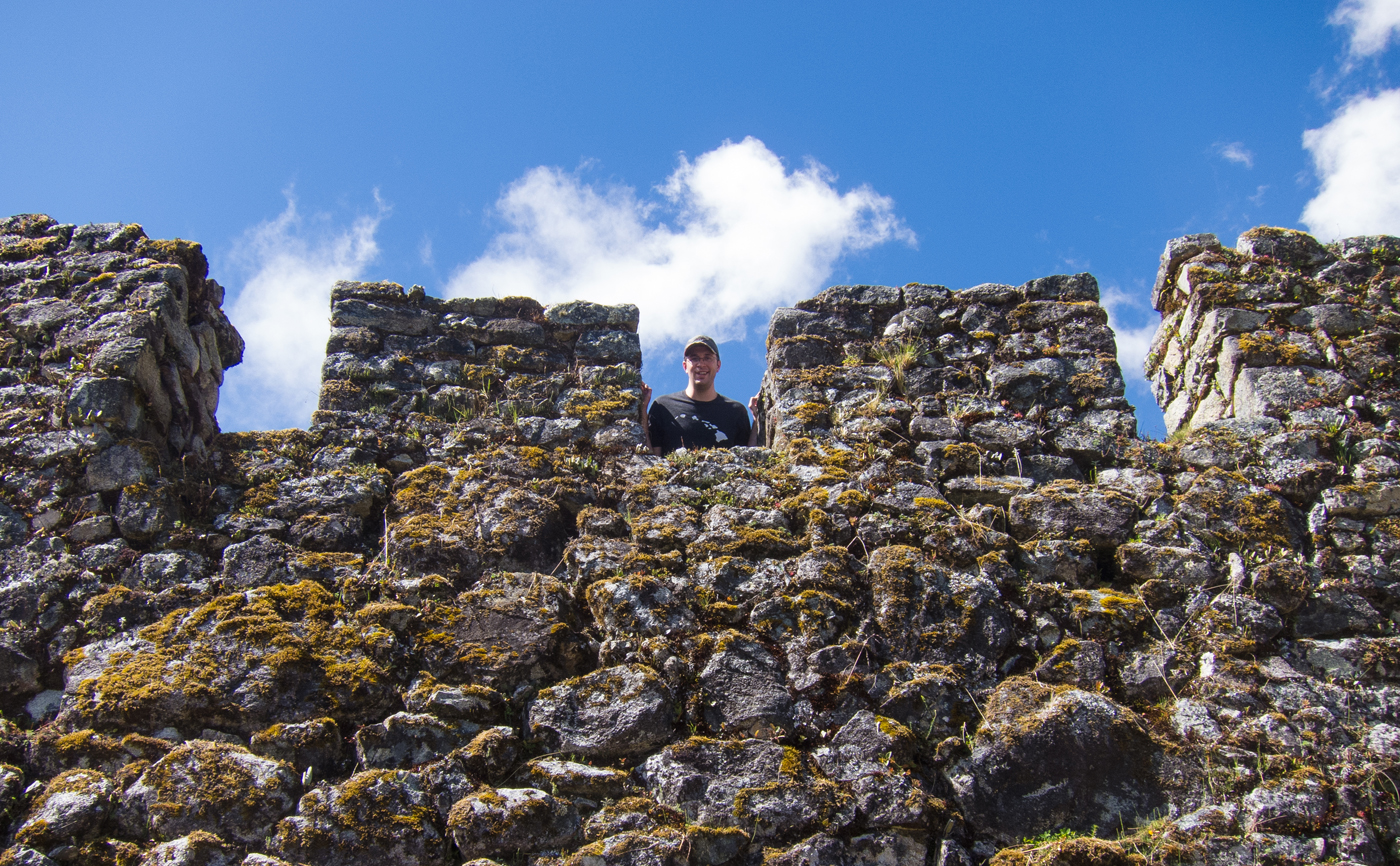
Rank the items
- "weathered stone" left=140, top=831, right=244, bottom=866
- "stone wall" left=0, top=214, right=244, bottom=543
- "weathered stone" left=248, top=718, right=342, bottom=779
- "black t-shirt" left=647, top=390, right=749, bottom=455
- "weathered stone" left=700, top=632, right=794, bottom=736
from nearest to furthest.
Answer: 1. "weathered stone" left=140, top=831, right=244, bottom=866
2. "weathered stone" left=248, top=718, right=342, bottom=779
3. "weathered stone" left=700, top=632, right=794, bottom=736
4. "stone wall" left=0, top=214, right=244, bottom=543
5. "black t-shirt" left=647, top=390, right=749, bottom=455

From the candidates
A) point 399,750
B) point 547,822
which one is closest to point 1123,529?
point 547,822

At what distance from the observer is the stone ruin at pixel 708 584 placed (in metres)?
3.29

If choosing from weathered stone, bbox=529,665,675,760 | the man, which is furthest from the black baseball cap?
weathered stone, bbox=529,665,675,760

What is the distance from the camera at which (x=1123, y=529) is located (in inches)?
173

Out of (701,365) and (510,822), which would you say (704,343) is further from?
(510,822)

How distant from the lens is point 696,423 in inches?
225

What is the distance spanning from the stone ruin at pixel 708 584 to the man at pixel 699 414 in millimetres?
258

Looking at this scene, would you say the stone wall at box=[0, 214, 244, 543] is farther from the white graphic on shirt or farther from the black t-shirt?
the white graphic on shirt

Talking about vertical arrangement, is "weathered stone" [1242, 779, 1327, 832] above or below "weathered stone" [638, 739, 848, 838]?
below

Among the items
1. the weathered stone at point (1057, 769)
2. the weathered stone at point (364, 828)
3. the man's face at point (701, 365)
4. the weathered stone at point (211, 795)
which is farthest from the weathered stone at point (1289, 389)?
the weathered stone at point (211, 795)

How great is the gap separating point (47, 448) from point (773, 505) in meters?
3.50

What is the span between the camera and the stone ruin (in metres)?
3.29

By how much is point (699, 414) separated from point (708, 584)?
6.15 feet

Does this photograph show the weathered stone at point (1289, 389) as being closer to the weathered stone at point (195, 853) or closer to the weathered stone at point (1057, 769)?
the weathered stone at point (1057, 769)
